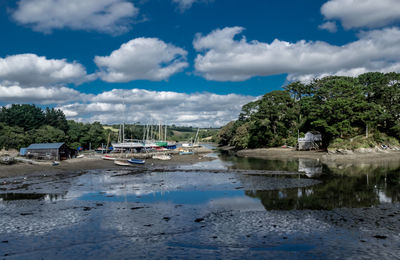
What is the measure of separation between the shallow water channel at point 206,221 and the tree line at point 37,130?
6353cm

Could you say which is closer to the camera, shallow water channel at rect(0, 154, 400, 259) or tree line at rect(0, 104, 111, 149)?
shallow water channel at rect(0, 154, 400, 259)

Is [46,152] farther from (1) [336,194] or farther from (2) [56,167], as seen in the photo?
(1) [336,194]

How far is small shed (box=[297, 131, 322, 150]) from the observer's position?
94250 mm

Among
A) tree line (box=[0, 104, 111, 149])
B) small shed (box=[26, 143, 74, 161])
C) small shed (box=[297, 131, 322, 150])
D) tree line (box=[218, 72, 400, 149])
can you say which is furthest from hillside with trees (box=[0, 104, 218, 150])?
small shed (box=[297, 131, 322, 150])

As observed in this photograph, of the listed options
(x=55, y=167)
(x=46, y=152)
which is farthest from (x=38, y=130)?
(x=55, y=167)

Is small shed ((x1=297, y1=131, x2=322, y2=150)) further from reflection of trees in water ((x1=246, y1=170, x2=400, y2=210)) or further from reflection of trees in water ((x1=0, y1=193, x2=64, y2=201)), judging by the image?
reflection of trees in water ((x1=0, y1=193, x2=64, y2=201))

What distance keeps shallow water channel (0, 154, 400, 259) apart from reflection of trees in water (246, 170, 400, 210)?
94mm

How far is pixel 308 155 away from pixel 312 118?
17202 mm

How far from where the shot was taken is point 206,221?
2300 cm

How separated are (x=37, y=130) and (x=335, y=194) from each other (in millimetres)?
104517

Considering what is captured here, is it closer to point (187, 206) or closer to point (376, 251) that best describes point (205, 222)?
point (187, 206)

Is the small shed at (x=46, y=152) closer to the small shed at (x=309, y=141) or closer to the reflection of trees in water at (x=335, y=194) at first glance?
the reflection of trees in water at (x=335, y=194)

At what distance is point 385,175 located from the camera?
43625 millimetres

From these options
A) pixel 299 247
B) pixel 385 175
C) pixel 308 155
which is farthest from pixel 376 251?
pixel 308 155
